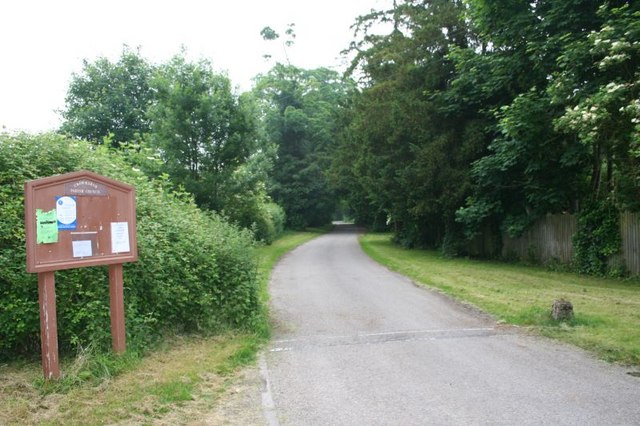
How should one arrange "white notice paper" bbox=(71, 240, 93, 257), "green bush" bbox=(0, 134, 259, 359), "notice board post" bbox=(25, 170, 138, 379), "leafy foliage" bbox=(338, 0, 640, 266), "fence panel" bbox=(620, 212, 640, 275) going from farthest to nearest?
1. "fence panel" bbox=(620, 212, 640, 275)
2. "leafy foliage" bbox=(338, 0, 640, 266)
3. "green bush" bbox=(0, 134, 259, 359)
4. "white notice paper" bbox=(71, 240, 93, 257)
5. "notice board post" bbox=(25, 170, 138, 379)

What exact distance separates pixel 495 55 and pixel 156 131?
40.8 feet

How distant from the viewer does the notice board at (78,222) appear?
580 centimetres

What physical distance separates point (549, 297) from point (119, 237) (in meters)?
9.36

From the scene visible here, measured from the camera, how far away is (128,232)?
268 inches

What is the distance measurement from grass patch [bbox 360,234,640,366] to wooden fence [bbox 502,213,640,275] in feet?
2.62

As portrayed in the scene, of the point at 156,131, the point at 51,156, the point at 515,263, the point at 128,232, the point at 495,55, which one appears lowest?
the point at 515,263

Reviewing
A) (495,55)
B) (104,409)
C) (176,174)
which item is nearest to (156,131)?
(176,174)

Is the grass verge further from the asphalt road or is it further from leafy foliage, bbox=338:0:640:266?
leafy foliage, bbox=338:0:640:266

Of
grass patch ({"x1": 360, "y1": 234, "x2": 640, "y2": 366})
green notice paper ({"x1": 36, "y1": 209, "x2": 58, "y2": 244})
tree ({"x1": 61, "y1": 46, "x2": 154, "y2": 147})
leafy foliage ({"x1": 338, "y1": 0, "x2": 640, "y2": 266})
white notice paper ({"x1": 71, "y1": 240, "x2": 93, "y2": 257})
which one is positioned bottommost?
grass patch ({"x1": 360, "y1": 234, "x2": 640, "y2": 366})

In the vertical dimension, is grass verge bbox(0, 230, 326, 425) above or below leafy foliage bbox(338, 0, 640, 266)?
below

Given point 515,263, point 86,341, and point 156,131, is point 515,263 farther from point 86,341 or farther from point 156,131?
point 86,341

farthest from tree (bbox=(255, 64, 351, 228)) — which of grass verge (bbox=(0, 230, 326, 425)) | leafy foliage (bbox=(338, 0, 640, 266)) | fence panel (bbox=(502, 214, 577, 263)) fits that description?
grass verge (bbox=(0, 230, 326, 425))

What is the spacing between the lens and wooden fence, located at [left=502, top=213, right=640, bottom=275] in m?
15.4

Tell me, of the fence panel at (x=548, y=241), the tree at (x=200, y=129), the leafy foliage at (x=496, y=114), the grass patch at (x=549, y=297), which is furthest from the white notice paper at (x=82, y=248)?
the fence panel at (x=548, y=241)
